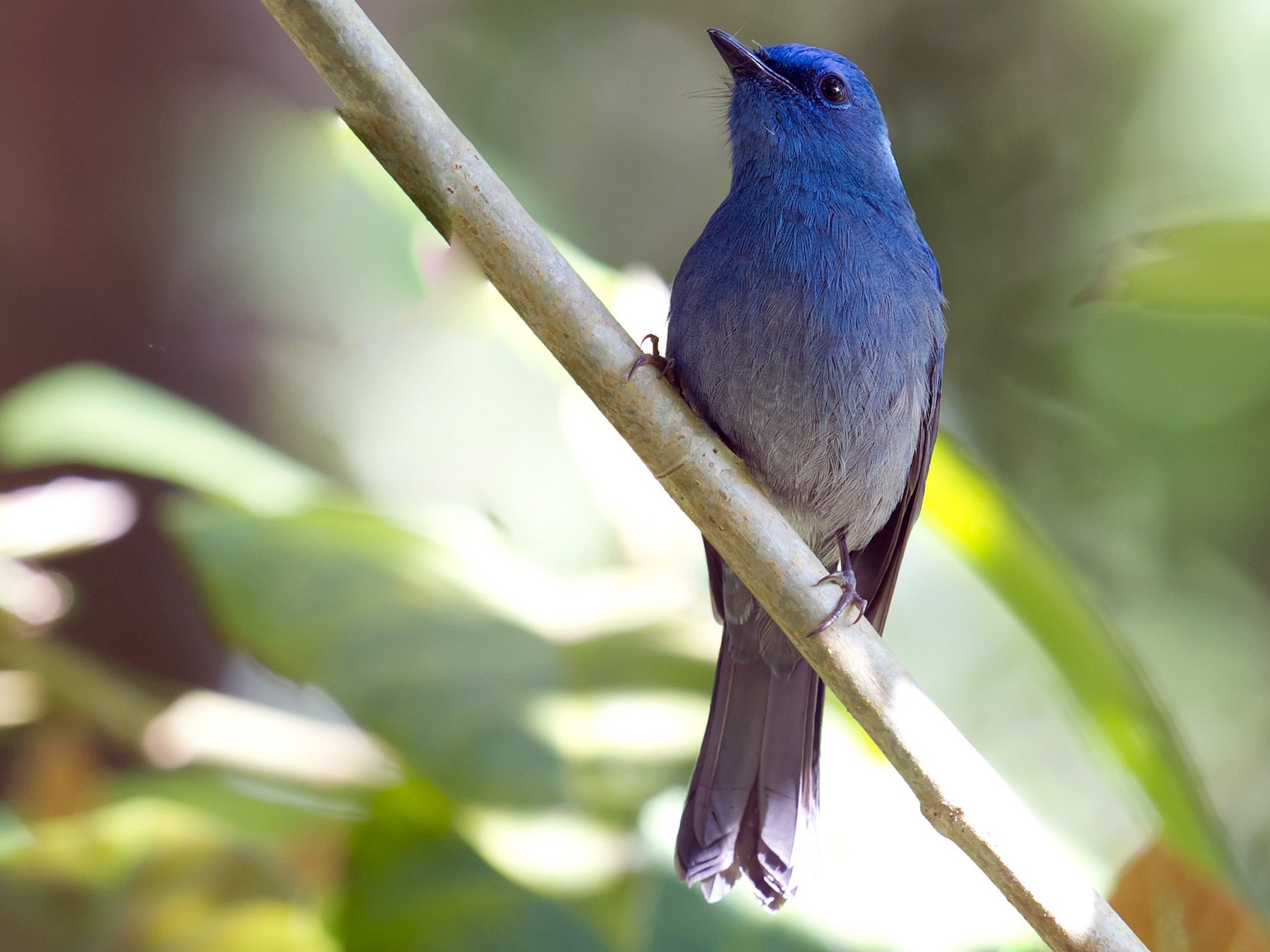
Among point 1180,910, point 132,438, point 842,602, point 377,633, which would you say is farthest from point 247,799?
point 1180,910

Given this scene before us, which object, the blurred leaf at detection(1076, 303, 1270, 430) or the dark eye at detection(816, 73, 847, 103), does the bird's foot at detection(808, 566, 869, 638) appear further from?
the blurred leaf at detection(1076, 303, 1270, 430)

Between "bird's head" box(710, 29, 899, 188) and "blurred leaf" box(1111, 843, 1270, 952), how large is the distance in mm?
1406

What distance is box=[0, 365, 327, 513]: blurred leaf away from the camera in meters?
2.64

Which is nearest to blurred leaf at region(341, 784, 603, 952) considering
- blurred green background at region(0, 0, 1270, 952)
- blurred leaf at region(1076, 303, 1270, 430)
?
blurred green background at region(0, 0, 1270, 952)

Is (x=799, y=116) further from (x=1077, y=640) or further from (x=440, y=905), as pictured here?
(x=440, y=905)

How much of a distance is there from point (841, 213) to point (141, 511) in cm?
247

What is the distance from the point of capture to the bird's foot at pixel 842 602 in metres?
1.62

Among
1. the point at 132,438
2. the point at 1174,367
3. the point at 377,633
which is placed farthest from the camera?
the point at 1174,367

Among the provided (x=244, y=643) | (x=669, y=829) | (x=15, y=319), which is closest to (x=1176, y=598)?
(x=669, y=829)

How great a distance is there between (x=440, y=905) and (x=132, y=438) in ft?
4.27

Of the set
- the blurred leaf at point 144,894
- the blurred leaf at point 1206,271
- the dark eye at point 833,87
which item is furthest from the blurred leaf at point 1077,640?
the blurred leaf at point 144,894

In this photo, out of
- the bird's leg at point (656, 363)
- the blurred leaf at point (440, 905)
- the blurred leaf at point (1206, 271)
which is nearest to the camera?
the bird's leg at point (656, 363)

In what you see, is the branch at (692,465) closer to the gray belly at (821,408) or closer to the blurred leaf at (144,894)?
the gray belly at (821,408)

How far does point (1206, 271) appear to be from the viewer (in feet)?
6.38
